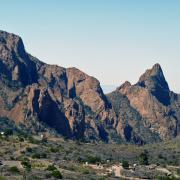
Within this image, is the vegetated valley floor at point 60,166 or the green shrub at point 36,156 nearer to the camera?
the vegetated valley floor at point 60,166

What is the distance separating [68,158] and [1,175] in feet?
232

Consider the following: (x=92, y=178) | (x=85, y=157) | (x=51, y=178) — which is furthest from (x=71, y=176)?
(x=85, y=157)

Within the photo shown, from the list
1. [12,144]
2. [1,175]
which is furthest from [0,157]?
[1,175]

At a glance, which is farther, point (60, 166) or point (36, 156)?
point (36, 156)

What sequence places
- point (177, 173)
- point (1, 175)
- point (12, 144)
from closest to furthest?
point (1, 175) → point (177, 173) → point (12, 144)

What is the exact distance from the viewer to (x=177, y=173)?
17112cm

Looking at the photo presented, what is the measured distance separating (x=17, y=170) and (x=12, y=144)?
69824 millimetres

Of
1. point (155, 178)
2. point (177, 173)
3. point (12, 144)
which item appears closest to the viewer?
point (155, 178)

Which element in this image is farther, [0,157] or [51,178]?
[0,157]

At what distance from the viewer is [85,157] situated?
192250 mm

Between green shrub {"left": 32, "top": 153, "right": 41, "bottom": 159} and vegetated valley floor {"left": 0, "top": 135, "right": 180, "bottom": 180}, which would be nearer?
vegetated valley floor {"left": 0, "top": 135, "right": 180, "bottom": 180}

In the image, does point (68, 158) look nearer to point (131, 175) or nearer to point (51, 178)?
point (131, 175)

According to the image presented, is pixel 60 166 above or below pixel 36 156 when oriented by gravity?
below

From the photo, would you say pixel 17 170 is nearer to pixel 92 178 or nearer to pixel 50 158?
pixel 92 178
